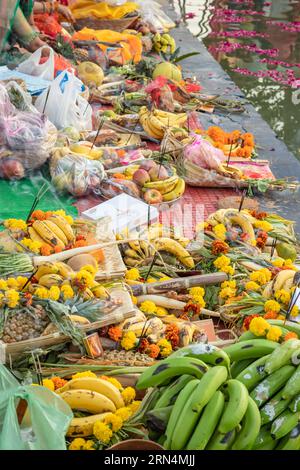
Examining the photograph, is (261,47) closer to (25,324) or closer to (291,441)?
(25,324)

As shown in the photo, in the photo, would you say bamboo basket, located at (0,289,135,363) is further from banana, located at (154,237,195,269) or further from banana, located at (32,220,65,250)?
banana, located at (154,237,195,269)

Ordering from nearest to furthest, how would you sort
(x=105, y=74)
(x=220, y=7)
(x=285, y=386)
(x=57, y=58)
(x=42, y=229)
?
(x=285, y=386) < (x=42, y=229) < (x=57, y=58) < (x=105, y=74) < (x=220, y=7)

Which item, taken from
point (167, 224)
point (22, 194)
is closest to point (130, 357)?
point (167, 224)

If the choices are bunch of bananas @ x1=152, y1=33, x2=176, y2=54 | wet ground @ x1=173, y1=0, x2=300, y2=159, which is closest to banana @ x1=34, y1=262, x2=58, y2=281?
wet ground @ x1=173, y1=0, x2=300, y2=159

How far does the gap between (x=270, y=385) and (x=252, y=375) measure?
73 mm

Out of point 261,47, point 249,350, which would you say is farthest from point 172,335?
point 261,47

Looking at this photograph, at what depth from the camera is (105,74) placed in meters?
7.74

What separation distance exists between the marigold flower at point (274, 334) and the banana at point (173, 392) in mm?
448

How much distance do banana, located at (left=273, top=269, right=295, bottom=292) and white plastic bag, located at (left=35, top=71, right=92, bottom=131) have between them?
2647 millimetres

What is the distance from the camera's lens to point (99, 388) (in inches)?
114

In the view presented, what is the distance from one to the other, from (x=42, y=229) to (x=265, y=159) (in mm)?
2798

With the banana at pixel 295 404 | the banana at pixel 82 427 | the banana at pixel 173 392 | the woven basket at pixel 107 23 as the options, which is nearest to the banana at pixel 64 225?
the banana at pixel 82 427

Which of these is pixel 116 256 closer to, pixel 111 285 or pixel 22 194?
pixel 111 285

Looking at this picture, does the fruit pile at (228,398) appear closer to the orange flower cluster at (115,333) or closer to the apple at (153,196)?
the orange flower cluster at (115,333)
